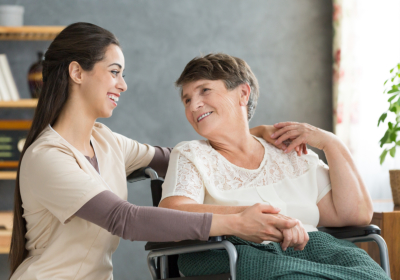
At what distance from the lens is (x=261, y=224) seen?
3.85 feet

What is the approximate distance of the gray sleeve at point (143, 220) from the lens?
1.17m

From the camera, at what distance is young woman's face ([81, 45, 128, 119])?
1475 mm

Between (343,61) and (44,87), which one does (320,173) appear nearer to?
(44,87)

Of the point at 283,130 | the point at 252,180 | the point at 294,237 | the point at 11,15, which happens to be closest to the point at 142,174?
the point at 252,180

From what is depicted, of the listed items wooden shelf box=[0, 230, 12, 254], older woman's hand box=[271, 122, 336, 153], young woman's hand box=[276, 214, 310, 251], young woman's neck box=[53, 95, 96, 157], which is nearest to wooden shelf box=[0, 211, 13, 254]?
wooden shelf box=[0, 230, 12, 254]

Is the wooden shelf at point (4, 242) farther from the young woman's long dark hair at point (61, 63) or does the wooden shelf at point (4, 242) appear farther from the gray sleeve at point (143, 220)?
the gray sleeve at point (143, 220)

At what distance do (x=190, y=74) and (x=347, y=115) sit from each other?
1.68 m

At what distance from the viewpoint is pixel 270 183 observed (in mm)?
1553

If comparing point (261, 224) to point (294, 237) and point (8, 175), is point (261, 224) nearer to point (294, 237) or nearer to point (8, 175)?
point (294, 237)

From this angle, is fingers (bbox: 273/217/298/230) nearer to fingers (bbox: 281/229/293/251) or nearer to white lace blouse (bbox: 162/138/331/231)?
fingers (bbox: 281/229/293/251)

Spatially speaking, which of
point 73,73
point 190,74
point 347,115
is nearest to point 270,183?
point 190,74

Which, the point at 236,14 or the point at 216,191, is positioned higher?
the point at 236,14

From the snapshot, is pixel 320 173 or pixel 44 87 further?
pixel 320 173

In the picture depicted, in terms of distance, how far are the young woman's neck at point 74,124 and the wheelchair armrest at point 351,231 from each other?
95 cm
